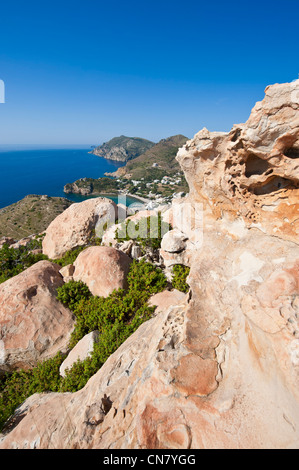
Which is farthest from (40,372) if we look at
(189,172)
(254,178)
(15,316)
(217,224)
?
(254,178)

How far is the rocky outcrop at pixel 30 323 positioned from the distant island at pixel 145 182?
261ft

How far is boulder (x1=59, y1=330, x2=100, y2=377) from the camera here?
7271 millimetres

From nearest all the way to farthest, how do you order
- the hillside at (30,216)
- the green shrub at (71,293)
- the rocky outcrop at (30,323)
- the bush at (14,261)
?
1. the rocky outcrop at (30,323)
2. the green shrub at (71,293)
3. the bush at (14,261)
4. the hillside at (30,216)

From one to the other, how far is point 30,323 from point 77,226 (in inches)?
256

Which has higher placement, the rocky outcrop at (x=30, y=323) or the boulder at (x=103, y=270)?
the boulder at (x=103, y=270)

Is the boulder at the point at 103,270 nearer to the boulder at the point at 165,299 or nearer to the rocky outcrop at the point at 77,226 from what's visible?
the boulder at the point at 165,299

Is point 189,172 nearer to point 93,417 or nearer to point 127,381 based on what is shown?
point 127,381

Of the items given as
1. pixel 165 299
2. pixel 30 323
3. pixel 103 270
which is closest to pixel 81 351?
pixel 30 323

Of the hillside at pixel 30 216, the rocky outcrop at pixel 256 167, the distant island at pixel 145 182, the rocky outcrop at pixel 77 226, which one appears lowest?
the hillside at pixel 30 216

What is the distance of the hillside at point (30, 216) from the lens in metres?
59.7

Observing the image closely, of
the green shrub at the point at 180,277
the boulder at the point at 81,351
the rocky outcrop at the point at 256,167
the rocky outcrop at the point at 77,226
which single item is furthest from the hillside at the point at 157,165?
the boulder at the point at 81,351

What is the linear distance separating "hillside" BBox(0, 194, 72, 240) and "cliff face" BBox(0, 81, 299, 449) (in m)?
59.6

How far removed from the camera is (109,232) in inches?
518
